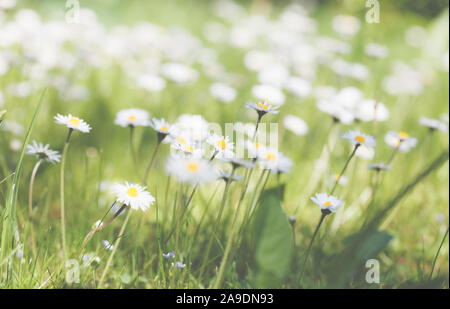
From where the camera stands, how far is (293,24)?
8.10ft

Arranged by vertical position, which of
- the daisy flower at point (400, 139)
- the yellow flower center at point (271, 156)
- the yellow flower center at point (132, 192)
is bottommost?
the yellow flower center at point (132, 192)

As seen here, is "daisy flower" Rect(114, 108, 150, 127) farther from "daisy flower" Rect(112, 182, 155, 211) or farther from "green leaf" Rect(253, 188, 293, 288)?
"green leaf" Rect(253, 188, 293, 288)

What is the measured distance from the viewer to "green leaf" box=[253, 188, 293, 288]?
71 cm

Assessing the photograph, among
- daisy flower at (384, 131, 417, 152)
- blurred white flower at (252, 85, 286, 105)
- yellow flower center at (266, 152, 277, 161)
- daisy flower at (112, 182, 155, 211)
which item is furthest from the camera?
blurred white flower at (252, 85, 286, 105)

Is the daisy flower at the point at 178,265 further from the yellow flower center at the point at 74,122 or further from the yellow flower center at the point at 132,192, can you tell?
the yellow flower center at the point at 74,122

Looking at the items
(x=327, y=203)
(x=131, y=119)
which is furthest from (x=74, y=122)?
(x=327, y=203)

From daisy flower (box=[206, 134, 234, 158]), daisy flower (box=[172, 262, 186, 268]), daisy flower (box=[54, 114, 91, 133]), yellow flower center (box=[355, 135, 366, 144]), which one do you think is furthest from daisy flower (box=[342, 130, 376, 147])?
daisy flower (box=[54, 114, 91, 133])

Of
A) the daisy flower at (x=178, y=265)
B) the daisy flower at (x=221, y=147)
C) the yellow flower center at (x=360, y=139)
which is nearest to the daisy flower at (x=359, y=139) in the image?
the yellow flower center at (x=360, y=139)

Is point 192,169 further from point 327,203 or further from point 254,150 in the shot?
point 327,203

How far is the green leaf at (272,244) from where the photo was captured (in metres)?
0.71

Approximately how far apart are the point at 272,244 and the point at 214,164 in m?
0.40
